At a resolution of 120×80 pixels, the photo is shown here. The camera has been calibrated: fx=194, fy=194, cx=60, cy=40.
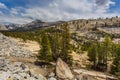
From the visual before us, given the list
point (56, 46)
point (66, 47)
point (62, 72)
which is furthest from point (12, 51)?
point (62, 72)

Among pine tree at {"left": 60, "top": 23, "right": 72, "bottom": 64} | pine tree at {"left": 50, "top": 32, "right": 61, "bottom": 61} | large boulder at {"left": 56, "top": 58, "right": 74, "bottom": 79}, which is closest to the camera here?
large boulder at {"left": 56, "top": 58, "right": 74, "bottom": 79}

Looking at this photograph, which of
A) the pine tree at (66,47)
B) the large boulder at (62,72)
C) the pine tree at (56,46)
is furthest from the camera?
the pine tree at (56,46)

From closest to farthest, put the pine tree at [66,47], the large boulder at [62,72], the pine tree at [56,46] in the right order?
1. the large boulder at [62,72]
2. the pine tree at [66,47]
3. the pine tree at [56,46]

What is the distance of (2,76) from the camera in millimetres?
28781

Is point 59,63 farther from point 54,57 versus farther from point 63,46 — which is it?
point 54,57

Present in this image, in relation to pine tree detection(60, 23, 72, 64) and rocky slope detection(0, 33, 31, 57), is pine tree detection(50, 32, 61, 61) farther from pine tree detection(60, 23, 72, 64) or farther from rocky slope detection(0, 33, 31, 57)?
rocky slope detection(0, 33, 31, 57)

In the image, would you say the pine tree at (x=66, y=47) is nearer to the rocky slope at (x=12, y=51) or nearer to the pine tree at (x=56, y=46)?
the pine tree at (x=56, y=46)

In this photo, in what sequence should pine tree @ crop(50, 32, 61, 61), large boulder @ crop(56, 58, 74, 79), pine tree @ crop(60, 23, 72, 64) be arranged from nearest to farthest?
large boulder @ crop(56, 58, 74, 79)
pine tree @ crop(60, 23, 72, 64)
pine tree @ crop(50, 32, 61, 61)

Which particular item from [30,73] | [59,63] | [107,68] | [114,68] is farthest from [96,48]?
[30,73]

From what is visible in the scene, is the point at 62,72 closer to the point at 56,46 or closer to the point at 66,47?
the point at 66,47

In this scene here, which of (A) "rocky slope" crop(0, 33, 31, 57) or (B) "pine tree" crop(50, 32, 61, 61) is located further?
(B) "pine tree" crop(50, 32, 61, 61)

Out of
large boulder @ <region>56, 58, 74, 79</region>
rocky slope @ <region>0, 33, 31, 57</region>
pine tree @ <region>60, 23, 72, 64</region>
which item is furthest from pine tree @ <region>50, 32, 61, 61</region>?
large boulder @ <region>56, 58, 74, 79</region>

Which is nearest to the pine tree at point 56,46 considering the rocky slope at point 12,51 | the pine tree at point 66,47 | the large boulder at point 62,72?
the pine tree at point 66,47

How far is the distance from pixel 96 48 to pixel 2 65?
46.0 meters
